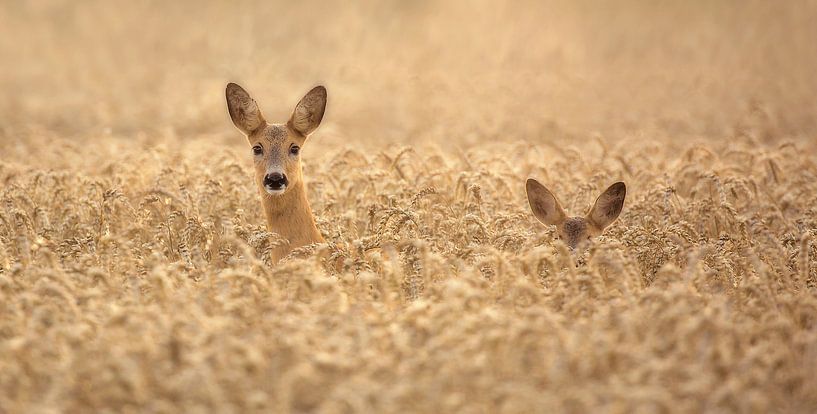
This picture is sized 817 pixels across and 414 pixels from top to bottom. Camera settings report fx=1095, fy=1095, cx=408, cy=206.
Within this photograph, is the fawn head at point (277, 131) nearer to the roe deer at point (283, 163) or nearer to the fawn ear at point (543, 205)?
the roe deer at point (283, 163)

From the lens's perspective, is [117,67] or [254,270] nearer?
[254,270]

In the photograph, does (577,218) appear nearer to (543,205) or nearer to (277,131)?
(543,205)

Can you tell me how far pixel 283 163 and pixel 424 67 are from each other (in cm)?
1549

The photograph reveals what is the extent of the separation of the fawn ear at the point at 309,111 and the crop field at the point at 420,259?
2.36 ft

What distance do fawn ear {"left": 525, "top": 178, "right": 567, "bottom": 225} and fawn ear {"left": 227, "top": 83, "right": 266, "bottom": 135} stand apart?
1.96 m

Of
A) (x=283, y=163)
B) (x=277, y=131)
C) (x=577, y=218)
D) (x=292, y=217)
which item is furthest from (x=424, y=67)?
(x=292, y=217)

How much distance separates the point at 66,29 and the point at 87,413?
25780 millimetres

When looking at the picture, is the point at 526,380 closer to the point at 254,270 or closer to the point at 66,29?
the point at 254,270

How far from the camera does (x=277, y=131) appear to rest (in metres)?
7.58

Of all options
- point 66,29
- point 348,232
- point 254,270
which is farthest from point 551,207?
point 66,29

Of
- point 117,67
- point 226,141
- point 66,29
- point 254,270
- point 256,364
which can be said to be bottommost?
point 256,364

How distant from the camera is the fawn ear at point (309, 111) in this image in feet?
25.0

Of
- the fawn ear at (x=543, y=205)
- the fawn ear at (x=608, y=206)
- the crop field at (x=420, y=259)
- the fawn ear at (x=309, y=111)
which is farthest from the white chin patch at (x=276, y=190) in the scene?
the fawn ear at (x=608, y=206)

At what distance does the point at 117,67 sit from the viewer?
77.0ft
